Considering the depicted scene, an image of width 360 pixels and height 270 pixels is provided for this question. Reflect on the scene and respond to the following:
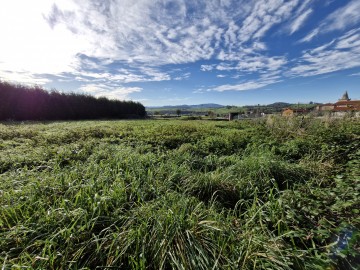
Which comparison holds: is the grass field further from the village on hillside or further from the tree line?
the tree line

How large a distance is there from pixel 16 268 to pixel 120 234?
2.39 ft

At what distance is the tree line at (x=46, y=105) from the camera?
554 inches

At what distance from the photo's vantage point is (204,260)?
4.95ft

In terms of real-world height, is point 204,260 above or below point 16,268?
below

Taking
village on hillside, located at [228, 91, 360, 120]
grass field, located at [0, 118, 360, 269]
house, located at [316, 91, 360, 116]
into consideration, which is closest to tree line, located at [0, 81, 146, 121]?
grass field, located at [0, 118, 360, 269]

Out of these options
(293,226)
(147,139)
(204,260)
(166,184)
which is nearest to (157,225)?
(204,260)

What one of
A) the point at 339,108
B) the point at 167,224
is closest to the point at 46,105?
the point at 167,224

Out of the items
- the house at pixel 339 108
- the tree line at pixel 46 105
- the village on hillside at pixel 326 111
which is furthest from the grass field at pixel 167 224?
the tree line at pixel 46 105

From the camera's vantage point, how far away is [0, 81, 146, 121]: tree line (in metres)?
14.1

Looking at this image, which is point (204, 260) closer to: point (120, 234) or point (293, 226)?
point (120, 234)

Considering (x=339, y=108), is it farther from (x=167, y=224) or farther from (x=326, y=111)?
(x=167, y=224)

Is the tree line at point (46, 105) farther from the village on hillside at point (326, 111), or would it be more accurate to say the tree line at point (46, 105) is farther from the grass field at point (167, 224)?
the village on hillside at point (326, 111)

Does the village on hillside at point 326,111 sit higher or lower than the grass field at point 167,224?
higher

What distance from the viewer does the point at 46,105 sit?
1688 cm
